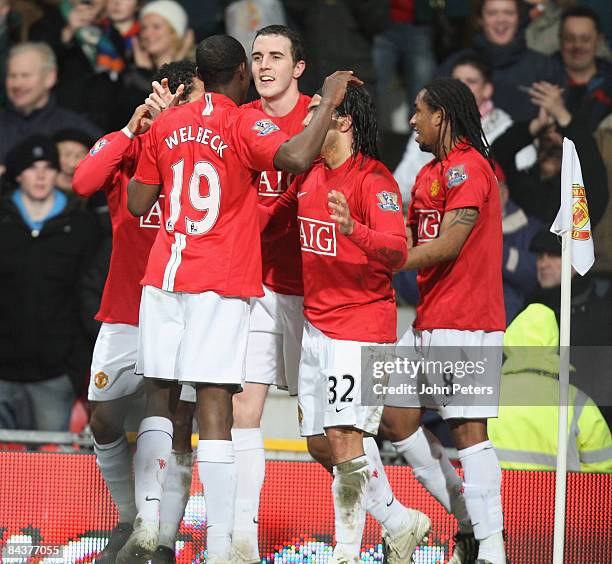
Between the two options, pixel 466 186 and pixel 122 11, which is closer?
pixel 466 186

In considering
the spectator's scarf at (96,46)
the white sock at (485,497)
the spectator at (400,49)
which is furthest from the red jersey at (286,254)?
the spectator's scarf at (96,46)

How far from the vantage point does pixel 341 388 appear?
5293 mm

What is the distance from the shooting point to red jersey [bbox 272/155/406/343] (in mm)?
5340

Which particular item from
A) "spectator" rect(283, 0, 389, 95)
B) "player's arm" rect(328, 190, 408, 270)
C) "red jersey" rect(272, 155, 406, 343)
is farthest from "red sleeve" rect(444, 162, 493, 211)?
"spectator" rect(283, 0, 389, 95)

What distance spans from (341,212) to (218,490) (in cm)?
125

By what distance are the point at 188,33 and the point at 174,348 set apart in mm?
4646

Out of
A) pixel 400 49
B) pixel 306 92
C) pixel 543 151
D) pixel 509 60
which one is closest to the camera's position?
pixel 543 151

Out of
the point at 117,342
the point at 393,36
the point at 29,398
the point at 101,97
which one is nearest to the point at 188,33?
the point at 101,97

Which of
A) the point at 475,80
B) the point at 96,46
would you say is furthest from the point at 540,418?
the point at 96,46

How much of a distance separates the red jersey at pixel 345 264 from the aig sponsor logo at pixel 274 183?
0.39 metres

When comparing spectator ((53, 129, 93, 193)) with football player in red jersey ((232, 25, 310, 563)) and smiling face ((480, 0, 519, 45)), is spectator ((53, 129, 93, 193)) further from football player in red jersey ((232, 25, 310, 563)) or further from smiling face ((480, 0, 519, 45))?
football player in red jersey ((232, 25, 310, 563))

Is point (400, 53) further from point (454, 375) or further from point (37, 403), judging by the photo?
point (454, 375)

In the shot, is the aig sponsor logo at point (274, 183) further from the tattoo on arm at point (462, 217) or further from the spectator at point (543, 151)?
the spectator at point (543, 151)

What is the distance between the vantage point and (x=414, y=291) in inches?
337
